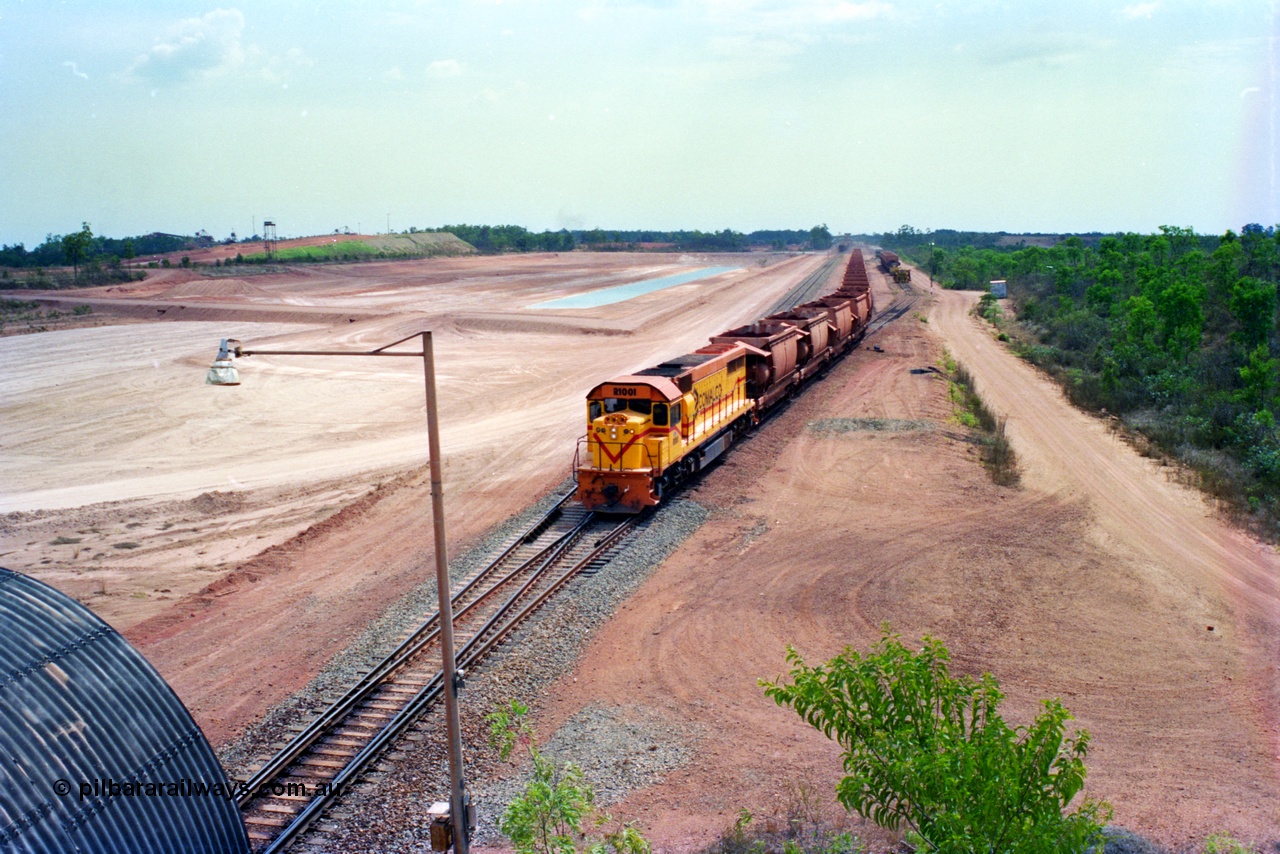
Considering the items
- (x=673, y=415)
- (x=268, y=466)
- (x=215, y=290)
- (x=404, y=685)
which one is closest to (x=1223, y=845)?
(x=404, y=685)

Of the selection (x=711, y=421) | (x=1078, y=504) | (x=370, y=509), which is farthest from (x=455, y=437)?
(x=1078, y=504)

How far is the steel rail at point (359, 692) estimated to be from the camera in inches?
503

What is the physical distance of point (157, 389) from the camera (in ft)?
143

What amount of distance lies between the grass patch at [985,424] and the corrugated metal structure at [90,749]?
81.1 ft

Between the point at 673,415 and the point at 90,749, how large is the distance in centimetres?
1666

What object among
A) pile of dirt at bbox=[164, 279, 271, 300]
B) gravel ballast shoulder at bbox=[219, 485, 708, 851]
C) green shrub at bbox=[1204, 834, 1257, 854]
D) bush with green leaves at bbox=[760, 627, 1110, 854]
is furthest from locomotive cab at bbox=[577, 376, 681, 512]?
pile of dirt at bbox=[164, 279, 271, 300]

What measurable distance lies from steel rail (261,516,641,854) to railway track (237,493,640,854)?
0.01 meters

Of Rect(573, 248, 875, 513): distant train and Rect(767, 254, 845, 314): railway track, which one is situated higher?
Rect(767, 254, 845, 314): railway track

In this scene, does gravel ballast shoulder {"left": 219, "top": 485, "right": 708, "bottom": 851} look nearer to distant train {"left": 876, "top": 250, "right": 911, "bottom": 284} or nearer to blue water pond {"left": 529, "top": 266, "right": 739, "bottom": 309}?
blue water pond {"left": 529, "top": 266, "right": 739, "bottom": 309}

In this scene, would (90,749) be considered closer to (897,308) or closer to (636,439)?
(636,439)

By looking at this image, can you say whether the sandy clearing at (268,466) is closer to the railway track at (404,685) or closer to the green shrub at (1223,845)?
the railway track at (404,685)

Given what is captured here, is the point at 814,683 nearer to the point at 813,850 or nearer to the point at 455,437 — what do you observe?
the point at 813,850

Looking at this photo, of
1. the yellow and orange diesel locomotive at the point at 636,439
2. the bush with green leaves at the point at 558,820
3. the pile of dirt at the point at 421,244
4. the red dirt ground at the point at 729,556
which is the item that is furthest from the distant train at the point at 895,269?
the bush with green leaves at the point at 558,820

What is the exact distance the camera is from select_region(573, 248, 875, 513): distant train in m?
23.1
